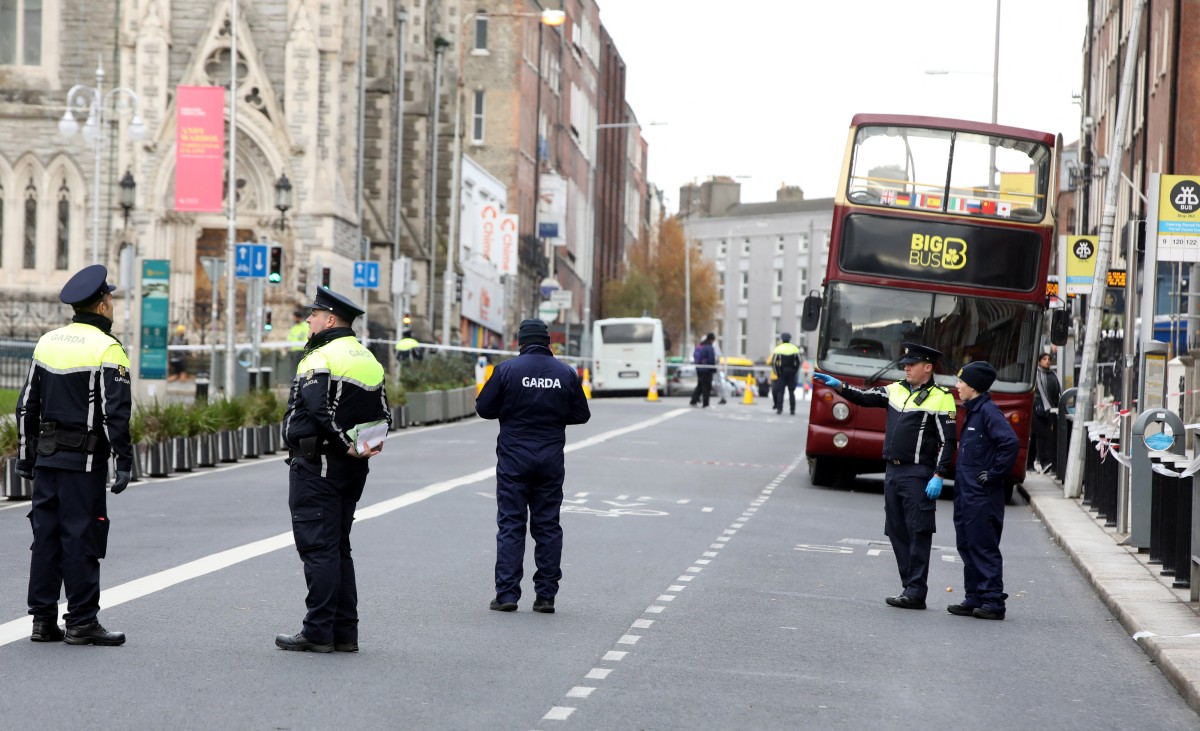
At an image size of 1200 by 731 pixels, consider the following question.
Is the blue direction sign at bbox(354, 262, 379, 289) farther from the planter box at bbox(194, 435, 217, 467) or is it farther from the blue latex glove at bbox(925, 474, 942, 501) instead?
the blue latex glove at bbox(925, 474, 942, 501)

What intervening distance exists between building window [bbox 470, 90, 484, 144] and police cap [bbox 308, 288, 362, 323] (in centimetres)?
6653

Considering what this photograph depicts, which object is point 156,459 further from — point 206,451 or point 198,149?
point 198,149

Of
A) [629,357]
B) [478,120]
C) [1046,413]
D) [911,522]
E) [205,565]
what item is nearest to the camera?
[911,522]

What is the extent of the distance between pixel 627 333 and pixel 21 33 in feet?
67.1

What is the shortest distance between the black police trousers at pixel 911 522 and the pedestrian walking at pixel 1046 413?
1564cm

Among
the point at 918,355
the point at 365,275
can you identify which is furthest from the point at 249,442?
the point at 365,275

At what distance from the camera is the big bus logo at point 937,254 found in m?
22.8

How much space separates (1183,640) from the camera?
10719mm

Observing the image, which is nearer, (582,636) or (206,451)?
(582,636)

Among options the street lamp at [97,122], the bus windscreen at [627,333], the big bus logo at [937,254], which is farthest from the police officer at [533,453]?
the bus windscreen at [627,333]

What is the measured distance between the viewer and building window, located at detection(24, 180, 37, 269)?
162 feet

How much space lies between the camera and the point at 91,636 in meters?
9.31

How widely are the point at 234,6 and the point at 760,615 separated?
92.0ft

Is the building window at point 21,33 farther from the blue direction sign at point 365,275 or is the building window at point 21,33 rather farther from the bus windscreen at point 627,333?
the bus windscreen at point 627,333
